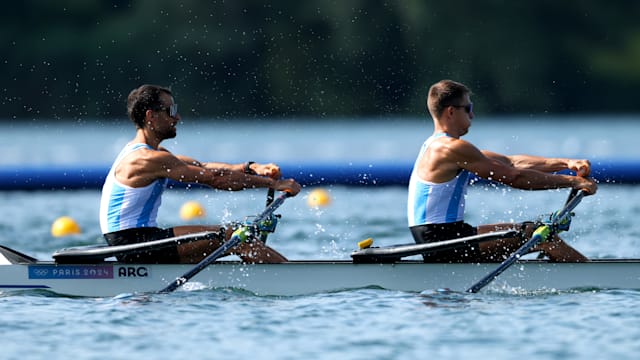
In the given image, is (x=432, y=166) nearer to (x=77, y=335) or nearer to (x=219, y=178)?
(x=219, y=178)

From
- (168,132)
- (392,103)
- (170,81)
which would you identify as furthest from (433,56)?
(168,132)

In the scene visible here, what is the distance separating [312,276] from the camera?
28.7 ft

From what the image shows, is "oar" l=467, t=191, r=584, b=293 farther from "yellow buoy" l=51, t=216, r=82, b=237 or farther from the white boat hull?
"yellow buoy" l=51, t=216, r=82, b=237

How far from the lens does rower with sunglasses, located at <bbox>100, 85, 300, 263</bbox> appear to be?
8.81 meters

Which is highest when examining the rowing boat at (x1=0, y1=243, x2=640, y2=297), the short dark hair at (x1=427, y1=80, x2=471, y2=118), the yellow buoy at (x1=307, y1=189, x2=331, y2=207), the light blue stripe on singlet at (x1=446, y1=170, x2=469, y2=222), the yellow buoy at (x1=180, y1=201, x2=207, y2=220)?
the short dark hair at (x1=427, y1=80, x2=471, y2=118)

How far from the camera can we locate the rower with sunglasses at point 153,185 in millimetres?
8812

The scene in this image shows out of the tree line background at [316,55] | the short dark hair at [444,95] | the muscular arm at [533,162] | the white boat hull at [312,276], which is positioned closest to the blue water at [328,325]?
the white boat hull at [312,276]

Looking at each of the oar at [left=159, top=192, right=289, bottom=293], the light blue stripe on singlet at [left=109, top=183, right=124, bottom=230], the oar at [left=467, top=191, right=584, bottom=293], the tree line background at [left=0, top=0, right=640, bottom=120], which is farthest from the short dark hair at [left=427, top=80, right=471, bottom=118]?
the tree line background at [left=0, top=0, right=640, bottom=120]

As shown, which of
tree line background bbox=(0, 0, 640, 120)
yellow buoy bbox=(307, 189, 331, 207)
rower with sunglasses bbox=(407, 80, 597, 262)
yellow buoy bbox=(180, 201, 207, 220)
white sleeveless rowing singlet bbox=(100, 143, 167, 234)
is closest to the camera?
rower with sunglasses bbox=(407, 80, 597, 262)

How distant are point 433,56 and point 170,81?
9810mm

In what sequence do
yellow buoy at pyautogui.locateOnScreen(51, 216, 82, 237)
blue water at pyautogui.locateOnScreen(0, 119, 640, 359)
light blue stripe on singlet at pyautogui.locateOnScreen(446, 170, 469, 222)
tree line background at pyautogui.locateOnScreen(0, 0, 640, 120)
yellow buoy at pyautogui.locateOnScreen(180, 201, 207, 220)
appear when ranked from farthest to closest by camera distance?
tree line background at pyautogui.locateOnScreen(0, 0, 640, 120) < yellow buoy at pyautogui.locateOnScreen(180, 201, 207, 220) < yellow buoy at pyautogui.locateOnScreen(51, 216, 82, 237) < light blue stripe on singlet at pyautogui.locateOnScreen(446, 170, 469, 222) < blue water at pyautogui.locateOnScreen(0, 119, 640, 359)

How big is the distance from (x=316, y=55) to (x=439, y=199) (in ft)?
131

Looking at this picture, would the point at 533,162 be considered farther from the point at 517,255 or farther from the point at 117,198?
the point at 117,198

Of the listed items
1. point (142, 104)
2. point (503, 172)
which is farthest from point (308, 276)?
point (142, 104)
